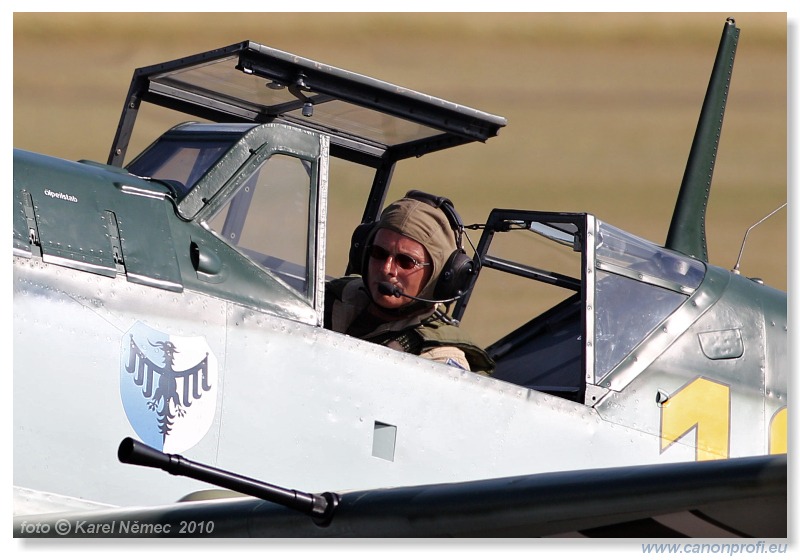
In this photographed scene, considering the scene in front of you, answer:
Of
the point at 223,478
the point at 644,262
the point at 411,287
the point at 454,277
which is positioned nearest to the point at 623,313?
the point at 644,262

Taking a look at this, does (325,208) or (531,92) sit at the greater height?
(531,92)

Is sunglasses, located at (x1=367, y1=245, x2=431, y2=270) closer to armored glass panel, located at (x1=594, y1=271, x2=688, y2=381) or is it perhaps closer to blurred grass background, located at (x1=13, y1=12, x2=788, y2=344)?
blurred grass background, located at (x1=13, y1=12, x2=788, y2=344)

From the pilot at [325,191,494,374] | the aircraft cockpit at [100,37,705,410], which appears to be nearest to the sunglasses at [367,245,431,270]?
the pilot at [325,191,494,374]

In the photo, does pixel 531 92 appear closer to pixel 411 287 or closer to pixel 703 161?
pixel 703 161

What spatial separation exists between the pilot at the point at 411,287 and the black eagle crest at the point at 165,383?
796mm

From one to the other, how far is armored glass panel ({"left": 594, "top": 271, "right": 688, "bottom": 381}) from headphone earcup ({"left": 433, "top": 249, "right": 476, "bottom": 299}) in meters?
0.45

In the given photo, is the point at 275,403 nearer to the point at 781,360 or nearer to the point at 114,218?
the point at 114,218

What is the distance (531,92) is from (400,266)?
4.16 meters

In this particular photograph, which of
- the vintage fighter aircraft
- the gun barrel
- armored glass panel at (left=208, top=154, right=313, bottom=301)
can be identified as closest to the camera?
the gun barrel

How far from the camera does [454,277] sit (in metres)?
3.64

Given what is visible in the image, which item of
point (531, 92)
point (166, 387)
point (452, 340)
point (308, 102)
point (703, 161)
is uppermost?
point (531, 92)

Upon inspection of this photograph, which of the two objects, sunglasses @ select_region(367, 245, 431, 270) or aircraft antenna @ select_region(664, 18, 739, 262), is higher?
aircraft antenna @ select_region(664, 18, 739, 262)

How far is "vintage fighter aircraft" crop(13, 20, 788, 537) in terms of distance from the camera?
2361mm

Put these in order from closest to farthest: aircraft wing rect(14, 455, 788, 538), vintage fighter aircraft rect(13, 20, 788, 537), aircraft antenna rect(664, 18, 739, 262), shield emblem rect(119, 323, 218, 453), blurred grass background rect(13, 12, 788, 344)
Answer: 1. aircraft wing rect(14, 455, 788, 538)
2. vintage fighter aircraft rect(13, 20, 788, 537)
3. shield emblem rect(119, 323, 218, 453)
4. blurred grass background rect(13, 12, 788, 344)
5. aircraft antenna rect(664, 18, 739, 262)
